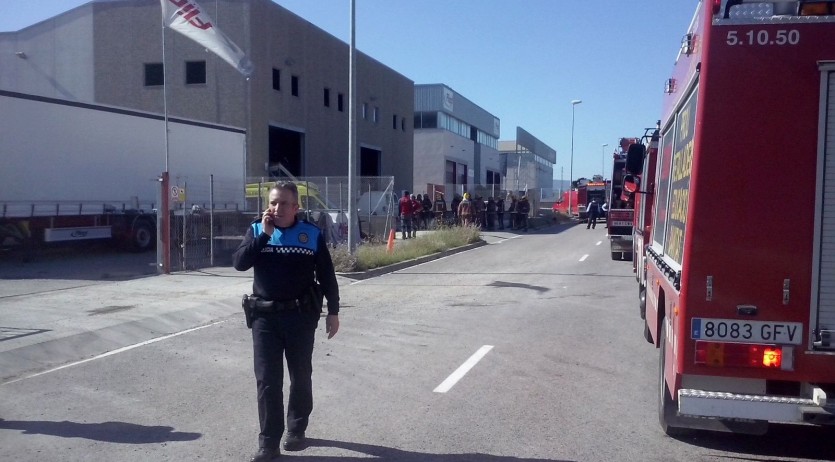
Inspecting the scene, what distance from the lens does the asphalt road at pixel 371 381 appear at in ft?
18.7

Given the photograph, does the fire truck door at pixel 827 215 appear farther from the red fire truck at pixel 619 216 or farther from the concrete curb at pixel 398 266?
the red fire truck at pixel 619 216

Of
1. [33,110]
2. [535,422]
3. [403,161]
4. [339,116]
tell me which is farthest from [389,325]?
[403,161]

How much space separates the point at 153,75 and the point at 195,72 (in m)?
1.91

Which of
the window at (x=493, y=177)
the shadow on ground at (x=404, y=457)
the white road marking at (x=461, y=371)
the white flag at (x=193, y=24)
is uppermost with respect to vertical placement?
the white flag at (x=193, y=24)

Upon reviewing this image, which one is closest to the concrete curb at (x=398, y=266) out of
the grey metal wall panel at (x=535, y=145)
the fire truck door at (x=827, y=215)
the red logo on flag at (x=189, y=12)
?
the red logo on flag at (x=189, y=12)

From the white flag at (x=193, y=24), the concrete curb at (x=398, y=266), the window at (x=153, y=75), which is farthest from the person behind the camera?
the window at (x=153, y=75)

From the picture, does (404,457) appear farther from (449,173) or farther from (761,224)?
(449,173)

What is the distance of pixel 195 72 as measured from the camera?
108 feet

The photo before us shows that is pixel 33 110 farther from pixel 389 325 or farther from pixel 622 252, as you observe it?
pixel 622 252

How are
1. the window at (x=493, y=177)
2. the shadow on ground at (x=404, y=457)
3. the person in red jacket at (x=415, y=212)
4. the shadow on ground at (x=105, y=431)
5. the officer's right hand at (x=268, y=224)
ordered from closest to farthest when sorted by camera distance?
1. the officer's right hand at (x=268, y=224)
2. the shadow on ground at (x=404, y=457)
3. the shadow on ground at (x=105, y=431)
4. the person in red jacket at (x=415, y=212)
5. the window at (x=493, y=177)

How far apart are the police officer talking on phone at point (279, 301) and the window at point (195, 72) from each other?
29165mm

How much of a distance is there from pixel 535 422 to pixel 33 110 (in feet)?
Answer: 57.3

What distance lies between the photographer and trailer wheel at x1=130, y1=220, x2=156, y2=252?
884 inches

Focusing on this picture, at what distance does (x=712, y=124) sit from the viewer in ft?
15.4
